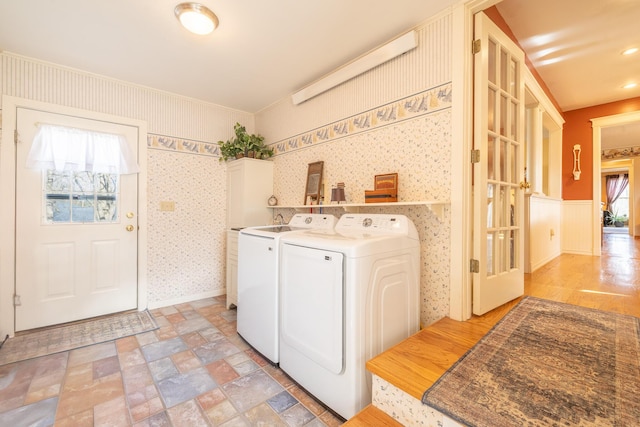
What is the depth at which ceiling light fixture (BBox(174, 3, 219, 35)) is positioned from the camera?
175 centimetres

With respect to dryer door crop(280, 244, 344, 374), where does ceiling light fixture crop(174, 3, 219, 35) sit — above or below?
above

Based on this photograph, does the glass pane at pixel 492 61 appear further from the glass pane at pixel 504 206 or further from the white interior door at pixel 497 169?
the glass pane at pixel 504 206

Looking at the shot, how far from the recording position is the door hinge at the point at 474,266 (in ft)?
5.82

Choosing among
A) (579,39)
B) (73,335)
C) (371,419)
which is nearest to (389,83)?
(579,39)

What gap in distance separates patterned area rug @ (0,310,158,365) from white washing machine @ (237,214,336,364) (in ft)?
3.43

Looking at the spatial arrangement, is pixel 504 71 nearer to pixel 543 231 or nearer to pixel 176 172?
pixel 543 231

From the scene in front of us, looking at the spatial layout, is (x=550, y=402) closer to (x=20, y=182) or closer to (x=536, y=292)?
(x=536, y=292)

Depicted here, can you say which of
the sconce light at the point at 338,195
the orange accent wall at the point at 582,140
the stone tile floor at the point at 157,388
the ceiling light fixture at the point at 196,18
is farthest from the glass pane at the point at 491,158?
the orange accent wall at the point at 582,140

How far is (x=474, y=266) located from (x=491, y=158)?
79cm

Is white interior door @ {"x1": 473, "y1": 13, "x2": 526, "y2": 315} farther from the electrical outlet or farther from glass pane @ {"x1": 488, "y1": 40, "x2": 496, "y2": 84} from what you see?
the electrical outlet

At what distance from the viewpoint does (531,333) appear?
1.50 metres

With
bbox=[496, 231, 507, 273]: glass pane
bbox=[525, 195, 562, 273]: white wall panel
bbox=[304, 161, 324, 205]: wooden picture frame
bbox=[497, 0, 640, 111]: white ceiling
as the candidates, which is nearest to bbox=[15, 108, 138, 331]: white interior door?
bbox=[304, 161, 324, 205]: wooden picture frame

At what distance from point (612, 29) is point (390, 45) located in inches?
77.6

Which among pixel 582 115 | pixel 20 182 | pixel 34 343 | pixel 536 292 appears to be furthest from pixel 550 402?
pixel 582 115
